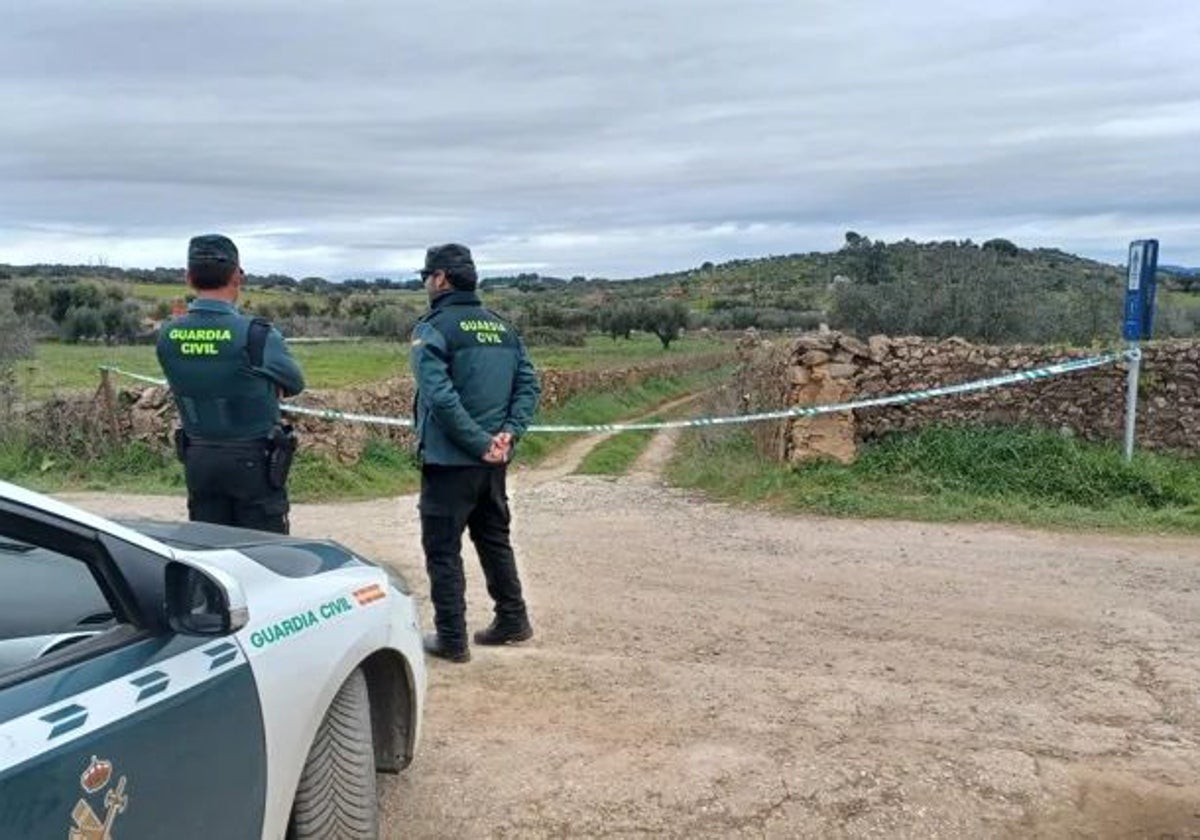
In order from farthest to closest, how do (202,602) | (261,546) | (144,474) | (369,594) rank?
(144,474) < (369,594) < (261,546) < (202,602)

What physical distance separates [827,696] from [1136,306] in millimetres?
6675

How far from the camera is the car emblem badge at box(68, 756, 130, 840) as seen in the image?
2254 millimetres

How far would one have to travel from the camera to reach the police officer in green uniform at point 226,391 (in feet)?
16.3

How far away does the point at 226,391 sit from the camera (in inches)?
197

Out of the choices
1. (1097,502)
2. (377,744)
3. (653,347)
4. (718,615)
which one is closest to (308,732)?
(377,744)

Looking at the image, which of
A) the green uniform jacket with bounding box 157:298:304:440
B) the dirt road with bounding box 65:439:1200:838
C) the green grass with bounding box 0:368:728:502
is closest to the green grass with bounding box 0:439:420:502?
the green grass with bounding box 0:368:728:502

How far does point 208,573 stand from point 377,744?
1490mm

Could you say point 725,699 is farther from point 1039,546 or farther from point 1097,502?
point 1097,502

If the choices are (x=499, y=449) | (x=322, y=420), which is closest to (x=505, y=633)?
(x=499, y=449)

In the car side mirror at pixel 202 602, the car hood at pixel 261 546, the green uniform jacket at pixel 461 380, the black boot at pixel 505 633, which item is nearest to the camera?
the car side mirror at pixel 202 602

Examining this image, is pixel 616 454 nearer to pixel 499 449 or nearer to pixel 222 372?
pixel 499 449

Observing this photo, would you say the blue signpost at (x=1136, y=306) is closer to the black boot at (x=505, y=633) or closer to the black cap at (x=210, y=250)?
the black boot at (x=505, y=633)

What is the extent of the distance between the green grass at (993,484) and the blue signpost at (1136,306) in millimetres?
396

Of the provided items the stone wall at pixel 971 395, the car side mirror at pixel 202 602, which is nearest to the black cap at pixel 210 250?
the car side mirror at pixel 202 602
